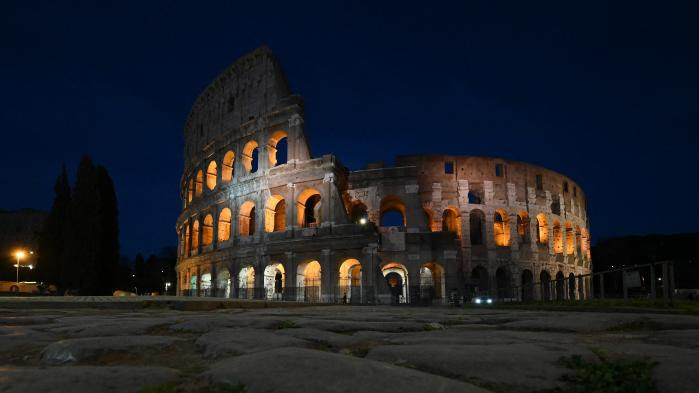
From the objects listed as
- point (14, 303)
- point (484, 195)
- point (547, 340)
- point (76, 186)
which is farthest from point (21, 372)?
point (484, 195)

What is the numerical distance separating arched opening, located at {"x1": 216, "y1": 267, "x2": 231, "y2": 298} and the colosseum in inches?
2.7

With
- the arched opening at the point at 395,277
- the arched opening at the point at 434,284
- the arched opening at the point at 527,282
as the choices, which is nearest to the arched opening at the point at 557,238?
the arched opening at the point at 527,282

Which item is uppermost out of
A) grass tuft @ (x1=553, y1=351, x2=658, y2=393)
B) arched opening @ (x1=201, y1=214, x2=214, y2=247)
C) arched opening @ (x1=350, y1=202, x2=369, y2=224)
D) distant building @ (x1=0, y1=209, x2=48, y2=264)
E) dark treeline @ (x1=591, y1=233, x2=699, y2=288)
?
distant building @ (x1=0, y1=209, x2=48, y2=264)

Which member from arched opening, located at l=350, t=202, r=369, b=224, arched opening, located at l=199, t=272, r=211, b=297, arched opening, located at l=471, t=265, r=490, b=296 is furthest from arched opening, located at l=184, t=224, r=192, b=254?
arched opening, located at l=471, t=265, r=490, b=296

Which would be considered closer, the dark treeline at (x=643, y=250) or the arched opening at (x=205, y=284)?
the arched opening at (x=205, y=284)

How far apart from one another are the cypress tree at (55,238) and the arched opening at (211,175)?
8692 mm

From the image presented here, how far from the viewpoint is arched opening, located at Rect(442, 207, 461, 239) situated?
114ft

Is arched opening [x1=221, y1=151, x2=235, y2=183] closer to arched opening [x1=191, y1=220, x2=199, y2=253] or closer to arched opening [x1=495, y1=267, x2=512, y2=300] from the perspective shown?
arched opening [x1=191, y1=220, x2=199, y2=253]

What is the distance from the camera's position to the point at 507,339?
9.67ft

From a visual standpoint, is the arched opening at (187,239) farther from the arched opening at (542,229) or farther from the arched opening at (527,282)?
the arched opening at (542,229)

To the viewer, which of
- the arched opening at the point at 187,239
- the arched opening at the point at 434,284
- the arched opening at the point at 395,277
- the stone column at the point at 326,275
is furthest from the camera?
the arched opening at the point at 187,239

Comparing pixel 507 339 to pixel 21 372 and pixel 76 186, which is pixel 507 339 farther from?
pixel 76 186

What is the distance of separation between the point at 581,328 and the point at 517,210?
33.6 metres

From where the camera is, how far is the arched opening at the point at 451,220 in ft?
114
